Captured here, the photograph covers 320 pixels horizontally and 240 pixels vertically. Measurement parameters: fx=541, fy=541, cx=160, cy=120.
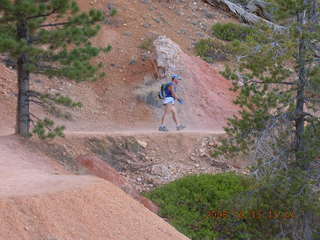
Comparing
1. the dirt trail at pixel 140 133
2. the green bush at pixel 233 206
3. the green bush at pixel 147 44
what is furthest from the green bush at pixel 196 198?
the green bush at pixel 147 44

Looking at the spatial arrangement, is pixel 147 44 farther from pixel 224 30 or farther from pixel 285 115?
pixel 285 115

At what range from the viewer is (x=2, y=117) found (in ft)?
55.3

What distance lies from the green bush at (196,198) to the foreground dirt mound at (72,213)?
4616 mm

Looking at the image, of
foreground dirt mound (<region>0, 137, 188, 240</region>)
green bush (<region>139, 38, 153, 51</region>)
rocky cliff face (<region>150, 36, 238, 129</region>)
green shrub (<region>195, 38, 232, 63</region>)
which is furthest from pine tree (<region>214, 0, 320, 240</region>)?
green shrub (<region>195, 38, 232, 63</region>)

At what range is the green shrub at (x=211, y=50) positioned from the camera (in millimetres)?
23969

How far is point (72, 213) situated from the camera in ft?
22.6

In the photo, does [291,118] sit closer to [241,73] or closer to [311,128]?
[311,128]

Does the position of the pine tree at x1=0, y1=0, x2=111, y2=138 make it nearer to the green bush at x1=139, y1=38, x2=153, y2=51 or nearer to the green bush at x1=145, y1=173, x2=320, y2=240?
the green bush at x1=145, y1=173, x2=320, y2=240

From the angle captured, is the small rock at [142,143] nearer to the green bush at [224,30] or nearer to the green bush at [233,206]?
the green bush at [233,206]

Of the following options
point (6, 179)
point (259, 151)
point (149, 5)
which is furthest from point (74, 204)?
point (149, 5)
